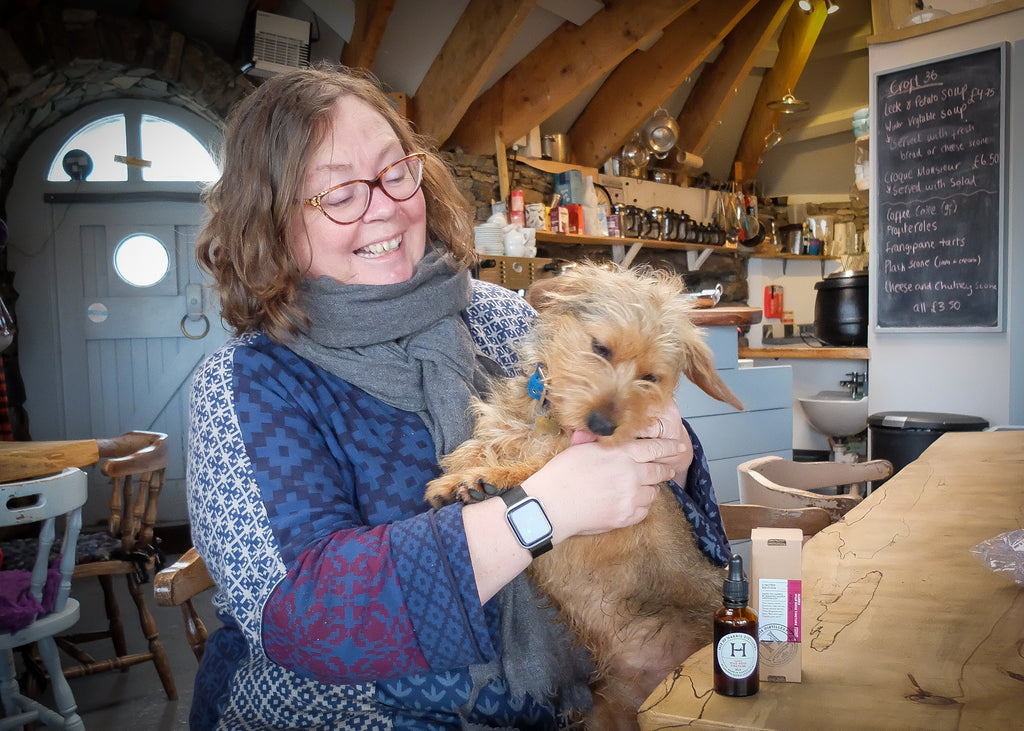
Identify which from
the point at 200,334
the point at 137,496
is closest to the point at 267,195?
the point at 137,496

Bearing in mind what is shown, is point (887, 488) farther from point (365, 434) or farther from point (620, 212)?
point (620, 212)

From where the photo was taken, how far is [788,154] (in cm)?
960

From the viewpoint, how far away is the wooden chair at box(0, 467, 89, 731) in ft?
7.94

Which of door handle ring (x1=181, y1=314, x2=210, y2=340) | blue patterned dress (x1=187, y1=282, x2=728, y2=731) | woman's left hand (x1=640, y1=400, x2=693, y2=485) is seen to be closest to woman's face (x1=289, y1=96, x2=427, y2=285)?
blue patterned dress (x1=187, y1=282, x2=728, y2=731)

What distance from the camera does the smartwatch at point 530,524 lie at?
3.70 feet

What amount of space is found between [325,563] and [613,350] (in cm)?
63

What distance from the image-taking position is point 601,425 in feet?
4.16

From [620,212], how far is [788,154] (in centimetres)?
372

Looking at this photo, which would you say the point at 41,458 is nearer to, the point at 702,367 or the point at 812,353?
the point at 702,367

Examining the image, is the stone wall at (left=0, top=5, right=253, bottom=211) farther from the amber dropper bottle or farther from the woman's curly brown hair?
the amber dropper bottle

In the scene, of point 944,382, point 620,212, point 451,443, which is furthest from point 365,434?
point 620,212

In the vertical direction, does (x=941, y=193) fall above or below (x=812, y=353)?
above

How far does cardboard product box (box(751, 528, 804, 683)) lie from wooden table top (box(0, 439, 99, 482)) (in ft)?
9.33

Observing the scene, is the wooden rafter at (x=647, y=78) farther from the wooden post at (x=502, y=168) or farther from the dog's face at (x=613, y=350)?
the dog's face at (x=613, y=350)
